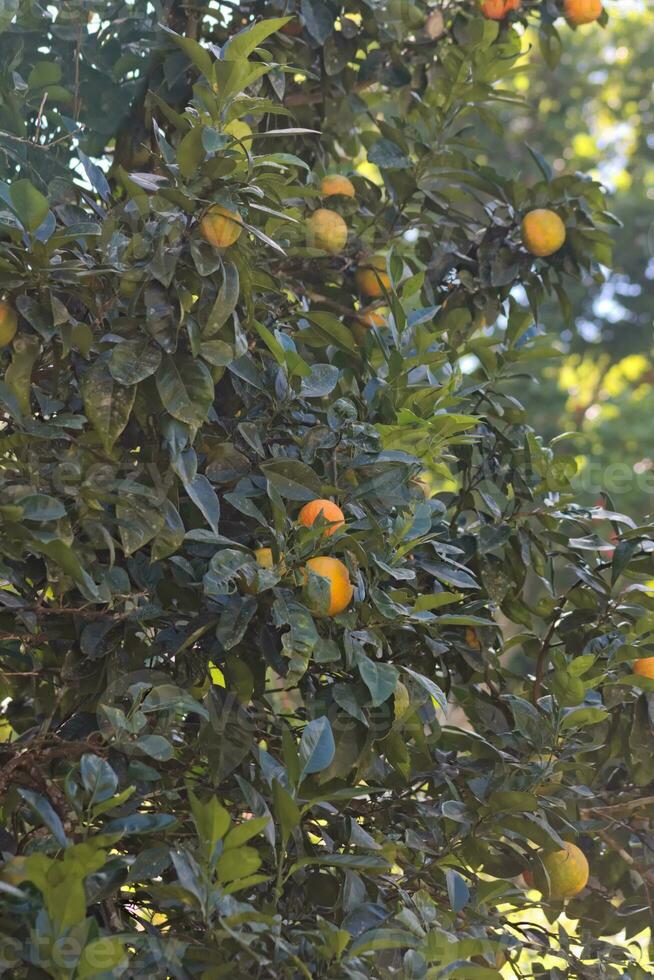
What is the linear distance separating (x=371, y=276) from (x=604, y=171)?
7618 millimetres

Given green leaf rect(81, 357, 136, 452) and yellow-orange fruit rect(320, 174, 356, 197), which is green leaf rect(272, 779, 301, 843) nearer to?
green leaf rect(81, 357, 136, 452)

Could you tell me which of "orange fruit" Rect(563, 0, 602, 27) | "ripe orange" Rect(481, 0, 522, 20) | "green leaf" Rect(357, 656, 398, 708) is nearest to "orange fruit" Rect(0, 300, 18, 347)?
"green leaf" Rect(357, 656, 398, 708)

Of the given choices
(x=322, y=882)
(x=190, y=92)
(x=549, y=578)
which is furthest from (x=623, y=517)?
(x=190, y=92)

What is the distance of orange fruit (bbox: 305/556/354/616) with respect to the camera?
1051mm

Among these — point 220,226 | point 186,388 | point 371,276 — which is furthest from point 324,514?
point 371,276

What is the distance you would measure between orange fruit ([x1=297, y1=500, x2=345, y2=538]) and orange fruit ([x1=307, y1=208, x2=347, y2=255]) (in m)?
0.57

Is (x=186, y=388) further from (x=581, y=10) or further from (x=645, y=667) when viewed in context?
(x=581, y=10)

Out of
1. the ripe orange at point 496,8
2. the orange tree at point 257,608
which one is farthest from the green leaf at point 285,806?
the ripe orange at point 496,8

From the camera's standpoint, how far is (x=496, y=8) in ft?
5.84

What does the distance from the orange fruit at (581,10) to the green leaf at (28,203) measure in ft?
3.99

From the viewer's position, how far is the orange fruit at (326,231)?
156cm

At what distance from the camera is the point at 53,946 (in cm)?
81

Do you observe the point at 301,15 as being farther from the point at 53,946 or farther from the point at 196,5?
the point at 53,946

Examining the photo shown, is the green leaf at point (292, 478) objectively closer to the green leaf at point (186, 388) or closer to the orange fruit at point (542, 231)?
the green leaf at point (186, 388)
